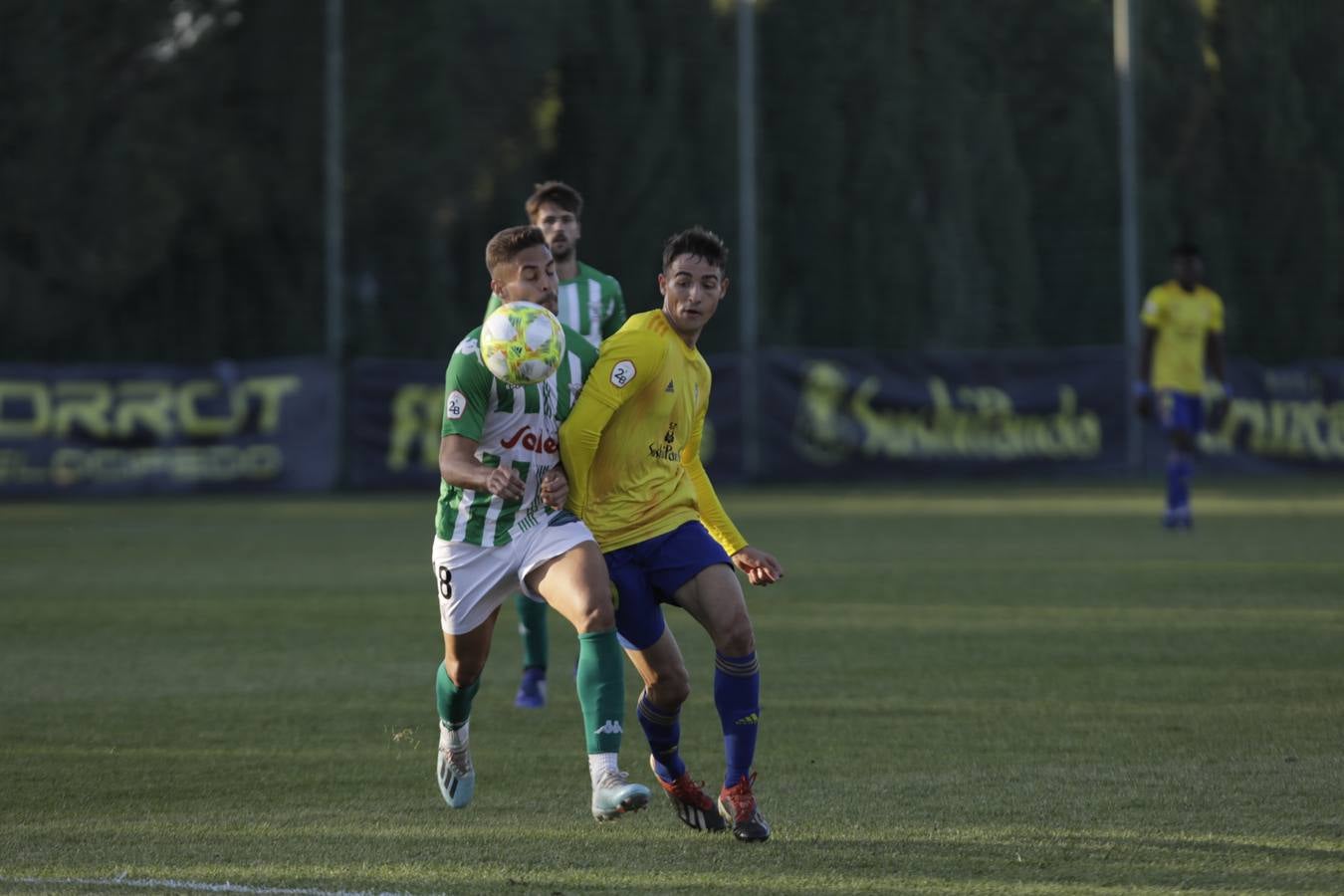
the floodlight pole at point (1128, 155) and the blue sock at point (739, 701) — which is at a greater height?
the floodlight pole at point (1128, 155)

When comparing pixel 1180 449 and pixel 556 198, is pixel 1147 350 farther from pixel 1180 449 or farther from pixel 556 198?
pixel 556 198

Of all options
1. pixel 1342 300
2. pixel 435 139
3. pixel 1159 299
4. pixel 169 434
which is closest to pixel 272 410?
pixel 169 434

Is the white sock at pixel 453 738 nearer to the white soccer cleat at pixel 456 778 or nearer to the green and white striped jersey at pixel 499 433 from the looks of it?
the white soccer cleat at pixel 456 778

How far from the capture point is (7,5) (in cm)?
2825

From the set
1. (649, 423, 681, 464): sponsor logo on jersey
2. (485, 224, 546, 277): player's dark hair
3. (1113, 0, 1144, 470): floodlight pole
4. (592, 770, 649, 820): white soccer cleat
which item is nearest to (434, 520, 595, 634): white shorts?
(649, 423, 681, 464): sponsor logo on jersey

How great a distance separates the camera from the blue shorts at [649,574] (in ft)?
21.3

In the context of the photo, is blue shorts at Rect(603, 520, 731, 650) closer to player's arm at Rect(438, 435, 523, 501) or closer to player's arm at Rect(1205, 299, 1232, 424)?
player's arm at Rect(438, 435, 523, 501)

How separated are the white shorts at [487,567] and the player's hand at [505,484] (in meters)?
0.31

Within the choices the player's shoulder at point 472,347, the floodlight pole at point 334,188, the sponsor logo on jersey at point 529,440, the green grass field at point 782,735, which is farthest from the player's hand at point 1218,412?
the player's shoulder at point 472,347

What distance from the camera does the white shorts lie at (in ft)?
21.4

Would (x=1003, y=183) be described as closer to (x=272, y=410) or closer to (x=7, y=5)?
(x=272, y=410)

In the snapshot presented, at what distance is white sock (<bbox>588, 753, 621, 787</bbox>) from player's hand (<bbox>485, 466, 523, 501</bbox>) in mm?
798

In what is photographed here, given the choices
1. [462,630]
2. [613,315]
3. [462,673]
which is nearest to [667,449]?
[462,630]

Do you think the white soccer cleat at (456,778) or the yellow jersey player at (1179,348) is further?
the yellow jersey player at (1179,348)
